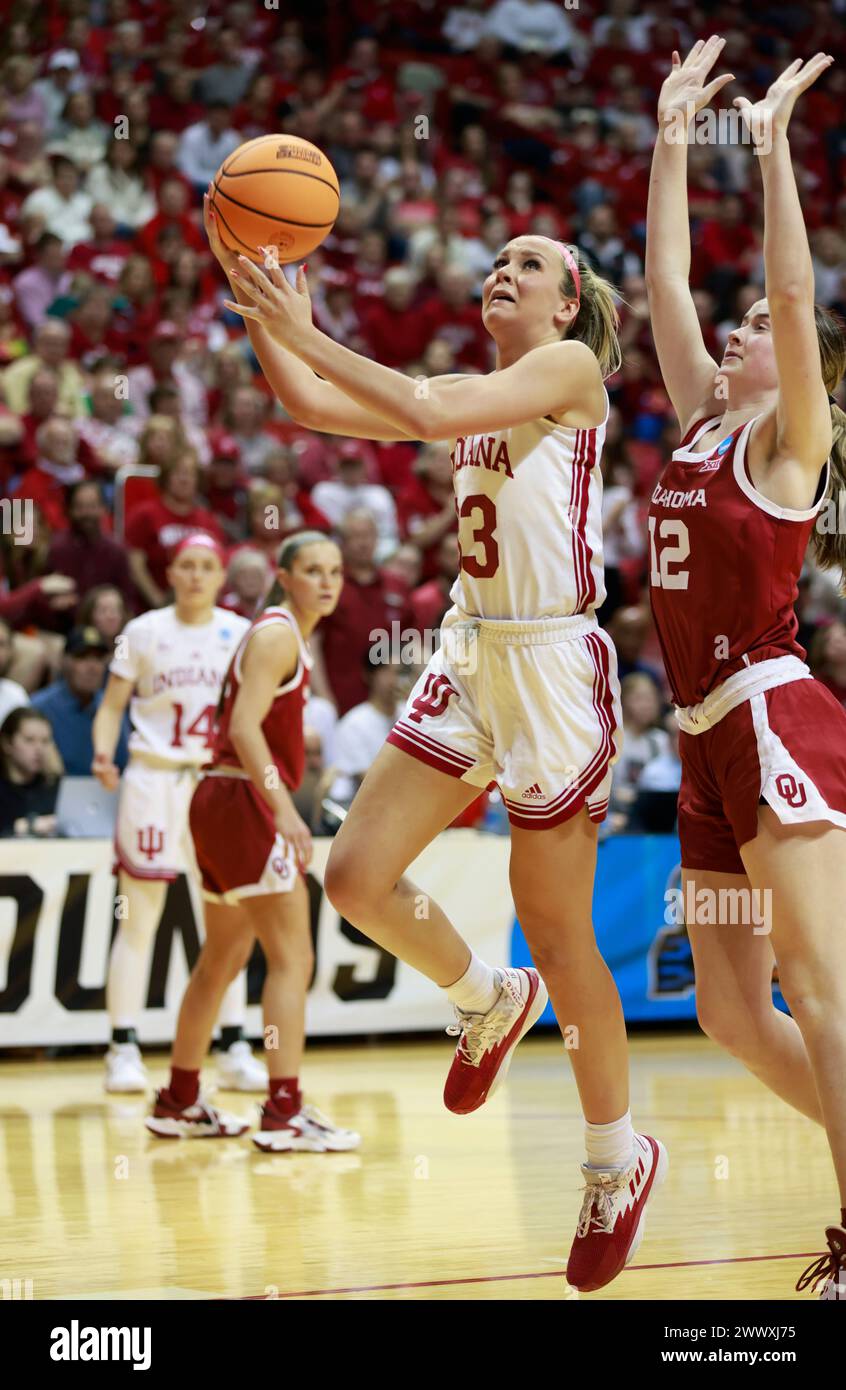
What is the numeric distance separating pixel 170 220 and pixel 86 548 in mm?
4134

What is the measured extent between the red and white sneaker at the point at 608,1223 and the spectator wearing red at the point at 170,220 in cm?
987

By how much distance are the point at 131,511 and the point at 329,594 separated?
3983 mm

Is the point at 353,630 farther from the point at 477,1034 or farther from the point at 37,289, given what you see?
the point at 477,1034

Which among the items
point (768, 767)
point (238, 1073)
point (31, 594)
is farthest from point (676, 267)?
point (31, 594)

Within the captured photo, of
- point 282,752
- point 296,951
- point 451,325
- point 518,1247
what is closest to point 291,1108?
point 296,951

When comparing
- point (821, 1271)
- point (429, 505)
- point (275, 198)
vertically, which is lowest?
point (821, 1271)

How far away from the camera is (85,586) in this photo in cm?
991

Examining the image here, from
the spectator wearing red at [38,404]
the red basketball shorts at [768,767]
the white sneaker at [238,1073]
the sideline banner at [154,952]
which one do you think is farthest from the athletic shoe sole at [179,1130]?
the spectator wearing red at [38,404]

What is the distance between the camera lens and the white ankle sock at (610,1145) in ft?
14.1

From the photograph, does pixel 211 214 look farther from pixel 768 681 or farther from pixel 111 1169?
pixel 111 1169

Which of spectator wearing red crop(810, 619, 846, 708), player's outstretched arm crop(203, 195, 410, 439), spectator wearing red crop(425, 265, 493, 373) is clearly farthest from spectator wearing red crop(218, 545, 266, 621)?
player's outstretched arm crop(203, 195, 410, 439)

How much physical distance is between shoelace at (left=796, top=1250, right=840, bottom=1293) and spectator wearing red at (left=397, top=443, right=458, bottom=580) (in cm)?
762

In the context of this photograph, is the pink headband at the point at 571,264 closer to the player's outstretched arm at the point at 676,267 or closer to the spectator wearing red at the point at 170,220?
the player's outstretched arm at the point at 676,267

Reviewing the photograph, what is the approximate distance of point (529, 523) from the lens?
429 centimetres
